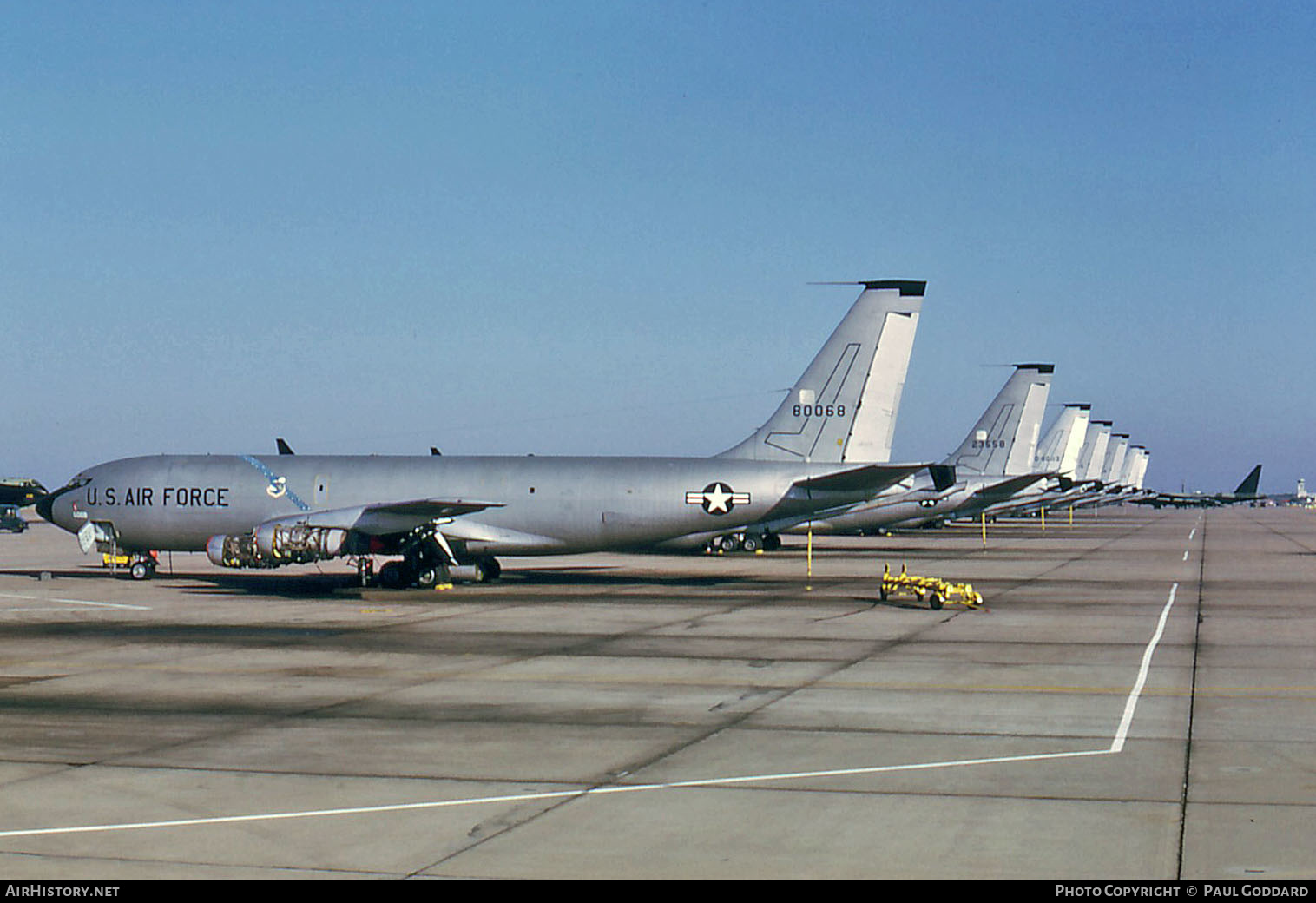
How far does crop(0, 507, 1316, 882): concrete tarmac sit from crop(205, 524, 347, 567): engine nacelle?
A: 3.96 metres

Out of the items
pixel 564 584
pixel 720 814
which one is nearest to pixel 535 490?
pixel 564 584

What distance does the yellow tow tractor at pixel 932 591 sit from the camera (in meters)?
35.3

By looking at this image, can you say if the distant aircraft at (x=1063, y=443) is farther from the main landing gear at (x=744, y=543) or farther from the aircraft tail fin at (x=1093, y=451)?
the main landing gear at (x=744, y=543)

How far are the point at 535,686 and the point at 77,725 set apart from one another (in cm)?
660

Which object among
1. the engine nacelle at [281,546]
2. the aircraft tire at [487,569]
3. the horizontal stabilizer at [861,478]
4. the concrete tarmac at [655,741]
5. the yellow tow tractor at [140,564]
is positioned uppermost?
the horizontal stabilizer at [861,478]

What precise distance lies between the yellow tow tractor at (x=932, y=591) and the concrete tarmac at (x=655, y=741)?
71cm

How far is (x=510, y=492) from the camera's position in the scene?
44.4 m

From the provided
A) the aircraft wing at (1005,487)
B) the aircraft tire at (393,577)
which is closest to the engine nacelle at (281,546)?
the aircraft tire at (393,577)

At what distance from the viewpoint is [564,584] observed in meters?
44.3

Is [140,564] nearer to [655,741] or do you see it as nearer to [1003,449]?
[655,741]

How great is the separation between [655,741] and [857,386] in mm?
27216

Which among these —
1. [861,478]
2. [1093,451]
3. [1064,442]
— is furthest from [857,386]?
[1093,451]
